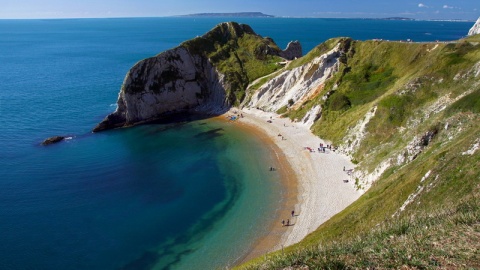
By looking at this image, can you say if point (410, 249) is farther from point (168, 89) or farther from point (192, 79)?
point (192, 79)

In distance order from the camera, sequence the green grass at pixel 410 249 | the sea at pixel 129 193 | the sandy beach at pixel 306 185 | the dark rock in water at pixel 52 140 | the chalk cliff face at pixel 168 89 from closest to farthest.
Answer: the green grass at pixel 410 249 < the sea at pixel 129 193 < the sandy beach at pixel 306 185 < the dark rock in water at pixel 52 140 < the chalk cliff face at pixel 168 89

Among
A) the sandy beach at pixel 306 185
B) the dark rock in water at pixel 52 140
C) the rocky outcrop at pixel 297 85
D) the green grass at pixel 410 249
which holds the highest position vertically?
the green grass at pixel 410 249

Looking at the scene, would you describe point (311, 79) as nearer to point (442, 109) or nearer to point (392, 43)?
point (392, 43)

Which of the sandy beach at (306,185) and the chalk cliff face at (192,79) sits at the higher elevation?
the chalk cliff face at (192,79)

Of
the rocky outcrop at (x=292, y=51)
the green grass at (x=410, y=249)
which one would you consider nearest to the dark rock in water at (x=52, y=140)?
the green grass at (x=410, y=249)

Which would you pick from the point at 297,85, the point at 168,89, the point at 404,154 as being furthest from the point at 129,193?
the point at 297,85

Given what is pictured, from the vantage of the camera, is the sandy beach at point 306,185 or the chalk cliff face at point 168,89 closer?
the sandy beach at point 306,185

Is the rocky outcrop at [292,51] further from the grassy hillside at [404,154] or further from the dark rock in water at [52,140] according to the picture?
the dark rock in water at [52,140]
